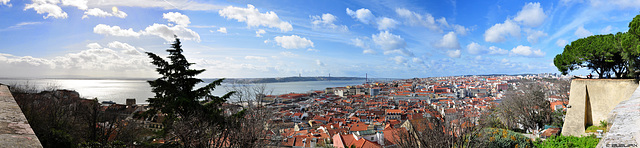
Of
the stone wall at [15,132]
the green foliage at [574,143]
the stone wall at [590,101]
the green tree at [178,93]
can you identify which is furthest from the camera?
the stone wall at [590,101]

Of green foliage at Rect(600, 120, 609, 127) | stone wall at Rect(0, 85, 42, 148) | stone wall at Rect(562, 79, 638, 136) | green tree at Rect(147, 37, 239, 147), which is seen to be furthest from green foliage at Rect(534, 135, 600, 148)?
stone wall at Rect(0, 85, 42, 148)

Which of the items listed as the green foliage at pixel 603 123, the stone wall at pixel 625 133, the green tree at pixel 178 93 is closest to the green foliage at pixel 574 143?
the green foliage at pixel 603 123

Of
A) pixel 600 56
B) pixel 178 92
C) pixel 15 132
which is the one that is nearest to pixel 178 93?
pixel 178 92

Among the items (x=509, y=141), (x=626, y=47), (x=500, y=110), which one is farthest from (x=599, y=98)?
(x=500, y=110)

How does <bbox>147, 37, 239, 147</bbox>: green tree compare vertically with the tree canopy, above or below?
below

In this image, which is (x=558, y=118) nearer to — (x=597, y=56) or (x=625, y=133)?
(x=597, y=56)

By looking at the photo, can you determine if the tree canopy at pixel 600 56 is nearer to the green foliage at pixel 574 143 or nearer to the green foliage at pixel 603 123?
the green foliage at pixel 603 123

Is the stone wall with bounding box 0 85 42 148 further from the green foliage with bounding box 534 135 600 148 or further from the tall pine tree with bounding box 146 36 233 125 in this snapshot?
the green foliage with bounding box 534 135 600 148
